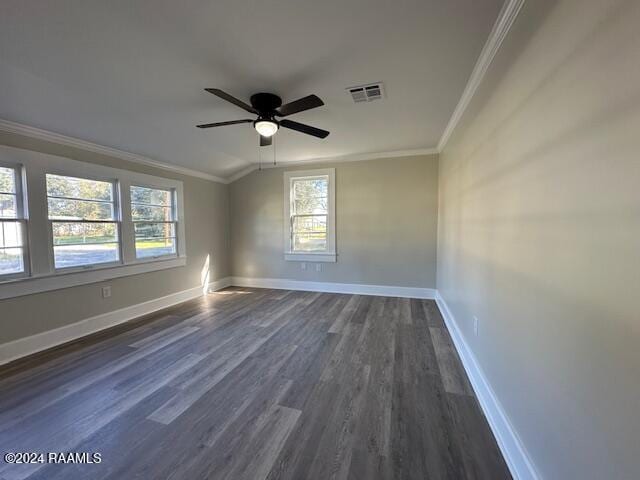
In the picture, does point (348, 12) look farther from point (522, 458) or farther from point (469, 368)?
point (469, 368)

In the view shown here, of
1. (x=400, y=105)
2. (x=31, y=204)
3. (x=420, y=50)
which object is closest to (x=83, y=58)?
(x=31, y=204)

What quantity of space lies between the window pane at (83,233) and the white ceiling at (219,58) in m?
1.02

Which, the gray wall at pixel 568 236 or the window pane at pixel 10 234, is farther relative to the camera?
the window pane at pixel 10 234

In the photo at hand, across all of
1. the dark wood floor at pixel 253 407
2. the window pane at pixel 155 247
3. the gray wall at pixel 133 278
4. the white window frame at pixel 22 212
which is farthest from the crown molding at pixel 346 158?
the white window frame at pixel 22 212

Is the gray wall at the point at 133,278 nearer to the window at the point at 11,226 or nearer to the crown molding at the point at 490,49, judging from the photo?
the window at the point at 11,226

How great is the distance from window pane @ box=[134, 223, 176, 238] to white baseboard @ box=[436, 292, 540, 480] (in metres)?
4.32

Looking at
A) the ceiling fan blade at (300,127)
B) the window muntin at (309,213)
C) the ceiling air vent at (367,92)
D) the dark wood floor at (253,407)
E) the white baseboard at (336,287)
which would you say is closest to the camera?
the dark wood floor at (253,407)

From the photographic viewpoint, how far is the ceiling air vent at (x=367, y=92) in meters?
2.37

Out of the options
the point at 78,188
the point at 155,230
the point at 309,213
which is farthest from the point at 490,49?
the point at 155,230

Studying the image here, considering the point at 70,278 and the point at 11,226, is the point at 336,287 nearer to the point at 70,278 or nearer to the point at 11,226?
the point at 70,278

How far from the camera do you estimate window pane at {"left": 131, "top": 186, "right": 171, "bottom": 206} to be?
3.86 metres

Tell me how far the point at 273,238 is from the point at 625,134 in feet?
16.4

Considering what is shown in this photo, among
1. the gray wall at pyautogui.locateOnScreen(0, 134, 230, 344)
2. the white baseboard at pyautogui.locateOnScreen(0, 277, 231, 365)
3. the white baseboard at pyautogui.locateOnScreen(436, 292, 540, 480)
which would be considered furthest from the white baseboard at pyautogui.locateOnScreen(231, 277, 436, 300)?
the white baseboard at pyautogui.locateOnScreen(436, 292, 540, 480)

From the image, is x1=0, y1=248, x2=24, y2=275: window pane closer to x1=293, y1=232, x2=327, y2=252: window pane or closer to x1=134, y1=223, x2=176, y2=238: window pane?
x1=134, y1=223, x2=176, y2=238: window pane
